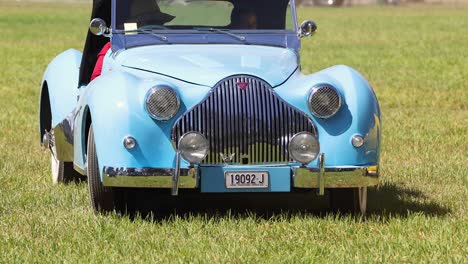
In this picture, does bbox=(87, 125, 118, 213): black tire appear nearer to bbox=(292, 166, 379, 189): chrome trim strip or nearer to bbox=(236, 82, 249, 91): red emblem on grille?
bbox=(236, 82, 249, 91): red emblem on grille

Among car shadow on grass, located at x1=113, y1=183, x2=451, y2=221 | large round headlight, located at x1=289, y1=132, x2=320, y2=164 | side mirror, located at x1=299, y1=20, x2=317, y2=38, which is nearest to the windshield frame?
side mirror, located at x1=299, y1=20, x2=317, y2=38

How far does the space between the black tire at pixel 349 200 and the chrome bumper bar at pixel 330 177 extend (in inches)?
11.9

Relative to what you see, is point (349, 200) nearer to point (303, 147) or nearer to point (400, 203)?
point (303, 147)

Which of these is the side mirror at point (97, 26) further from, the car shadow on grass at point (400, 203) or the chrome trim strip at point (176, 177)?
the car shadow on grass at point (400, 203)

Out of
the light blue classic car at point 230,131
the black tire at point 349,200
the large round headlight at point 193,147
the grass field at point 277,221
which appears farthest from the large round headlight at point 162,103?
the black tire at point 349,200

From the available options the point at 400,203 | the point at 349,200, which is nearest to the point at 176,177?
the point at 349,200

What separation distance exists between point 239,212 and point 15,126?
5874mm

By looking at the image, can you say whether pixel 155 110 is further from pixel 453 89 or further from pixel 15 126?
pixel 453 89

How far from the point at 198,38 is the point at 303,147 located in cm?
164

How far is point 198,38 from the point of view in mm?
8344

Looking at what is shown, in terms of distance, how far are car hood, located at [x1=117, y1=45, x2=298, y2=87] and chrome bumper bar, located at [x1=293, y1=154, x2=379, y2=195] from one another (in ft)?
2.11

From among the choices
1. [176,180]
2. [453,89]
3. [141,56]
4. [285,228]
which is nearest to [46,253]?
[176,180]

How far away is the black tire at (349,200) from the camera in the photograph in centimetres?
745

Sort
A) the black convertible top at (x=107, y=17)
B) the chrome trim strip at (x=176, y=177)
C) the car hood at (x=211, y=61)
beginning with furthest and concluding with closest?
1. the black convertible top at (x=107, y=17)
2. the car hood at (x=211, y=61)
3. the chrome trim strip at (x=176, y=177)
